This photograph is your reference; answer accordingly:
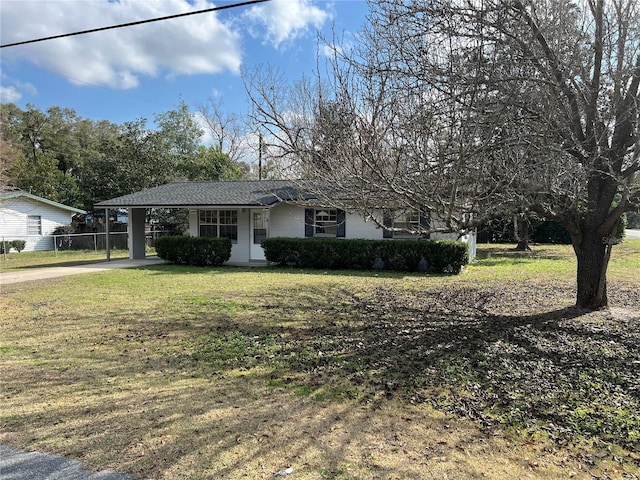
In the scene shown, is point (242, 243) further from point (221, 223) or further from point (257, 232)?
point (221, 223)

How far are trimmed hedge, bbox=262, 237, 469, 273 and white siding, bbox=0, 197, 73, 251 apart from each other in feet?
59.0

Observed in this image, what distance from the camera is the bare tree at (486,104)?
4.96m

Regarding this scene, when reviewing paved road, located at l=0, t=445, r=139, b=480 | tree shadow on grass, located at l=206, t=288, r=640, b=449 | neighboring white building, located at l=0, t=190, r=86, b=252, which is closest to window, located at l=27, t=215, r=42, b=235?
neighboring white building, located at l=0, t=190, r=86, b=252

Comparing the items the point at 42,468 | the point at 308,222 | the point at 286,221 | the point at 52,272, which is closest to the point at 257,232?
the point at 286,221

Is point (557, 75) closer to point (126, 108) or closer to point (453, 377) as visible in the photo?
point (453, 377)

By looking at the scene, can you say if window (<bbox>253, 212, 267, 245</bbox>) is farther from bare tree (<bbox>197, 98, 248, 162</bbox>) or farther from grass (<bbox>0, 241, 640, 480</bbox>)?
bare tree (<bbox>197, 98, 248, 162</bbox>)

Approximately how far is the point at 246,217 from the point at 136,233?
5.53 metres

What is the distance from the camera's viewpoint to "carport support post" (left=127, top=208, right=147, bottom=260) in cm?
1816

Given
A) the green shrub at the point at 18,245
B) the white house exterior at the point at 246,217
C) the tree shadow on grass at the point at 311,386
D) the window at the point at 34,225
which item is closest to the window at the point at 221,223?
the white house exterior at the point at 246,217

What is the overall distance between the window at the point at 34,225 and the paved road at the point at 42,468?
26.9 meters

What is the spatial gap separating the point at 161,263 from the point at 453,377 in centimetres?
1432

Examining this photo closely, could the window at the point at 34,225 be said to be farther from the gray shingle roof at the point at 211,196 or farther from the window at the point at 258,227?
the window at the point at 258,227

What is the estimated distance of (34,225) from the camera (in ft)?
82.5

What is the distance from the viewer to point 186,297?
930 centimetres
